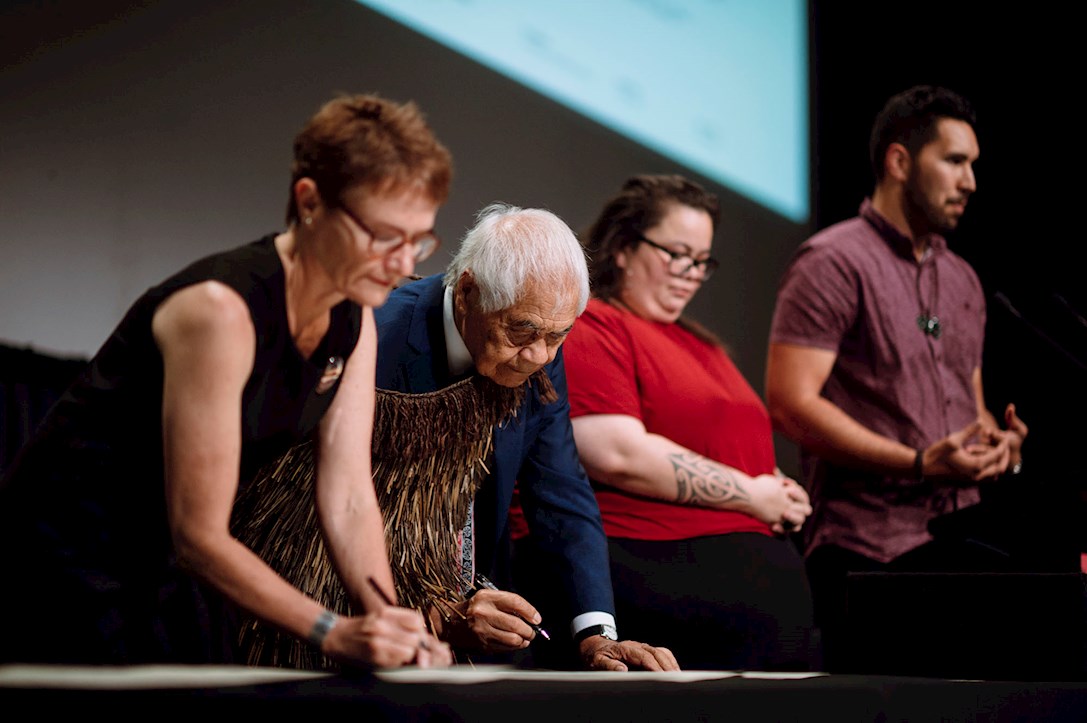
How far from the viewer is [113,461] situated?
3.63 feet

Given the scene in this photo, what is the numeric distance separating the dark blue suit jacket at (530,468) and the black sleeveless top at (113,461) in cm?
36

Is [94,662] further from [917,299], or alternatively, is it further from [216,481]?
[917,299]

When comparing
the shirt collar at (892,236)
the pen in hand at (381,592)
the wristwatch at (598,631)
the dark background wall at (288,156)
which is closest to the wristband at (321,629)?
the pen in hand at (381,592)

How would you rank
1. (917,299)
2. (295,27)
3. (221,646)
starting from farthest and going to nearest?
(917,299), (295,27), (221,646)

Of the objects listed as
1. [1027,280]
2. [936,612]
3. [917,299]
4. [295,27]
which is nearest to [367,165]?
[936,612]

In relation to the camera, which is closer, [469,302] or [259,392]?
[259,392]

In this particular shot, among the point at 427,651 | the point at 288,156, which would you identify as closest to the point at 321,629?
the point at 427,651

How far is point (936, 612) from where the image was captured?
1602 millimetres

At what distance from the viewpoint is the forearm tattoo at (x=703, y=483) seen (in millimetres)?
1864

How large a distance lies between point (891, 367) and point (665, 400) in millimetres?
650

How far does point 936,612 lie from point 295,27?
1.51 metres

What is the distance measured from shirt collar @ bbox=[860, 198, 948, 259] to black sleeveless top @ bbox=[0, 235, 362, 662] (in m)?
1.72

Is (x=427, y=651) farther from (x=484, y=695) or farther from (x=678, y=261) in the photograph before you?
(x=678, y=261)

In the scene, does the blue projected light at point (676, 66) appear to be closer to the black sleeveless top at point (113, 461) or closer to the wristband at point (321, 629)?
the black sleeveless top at point (113, 461)
